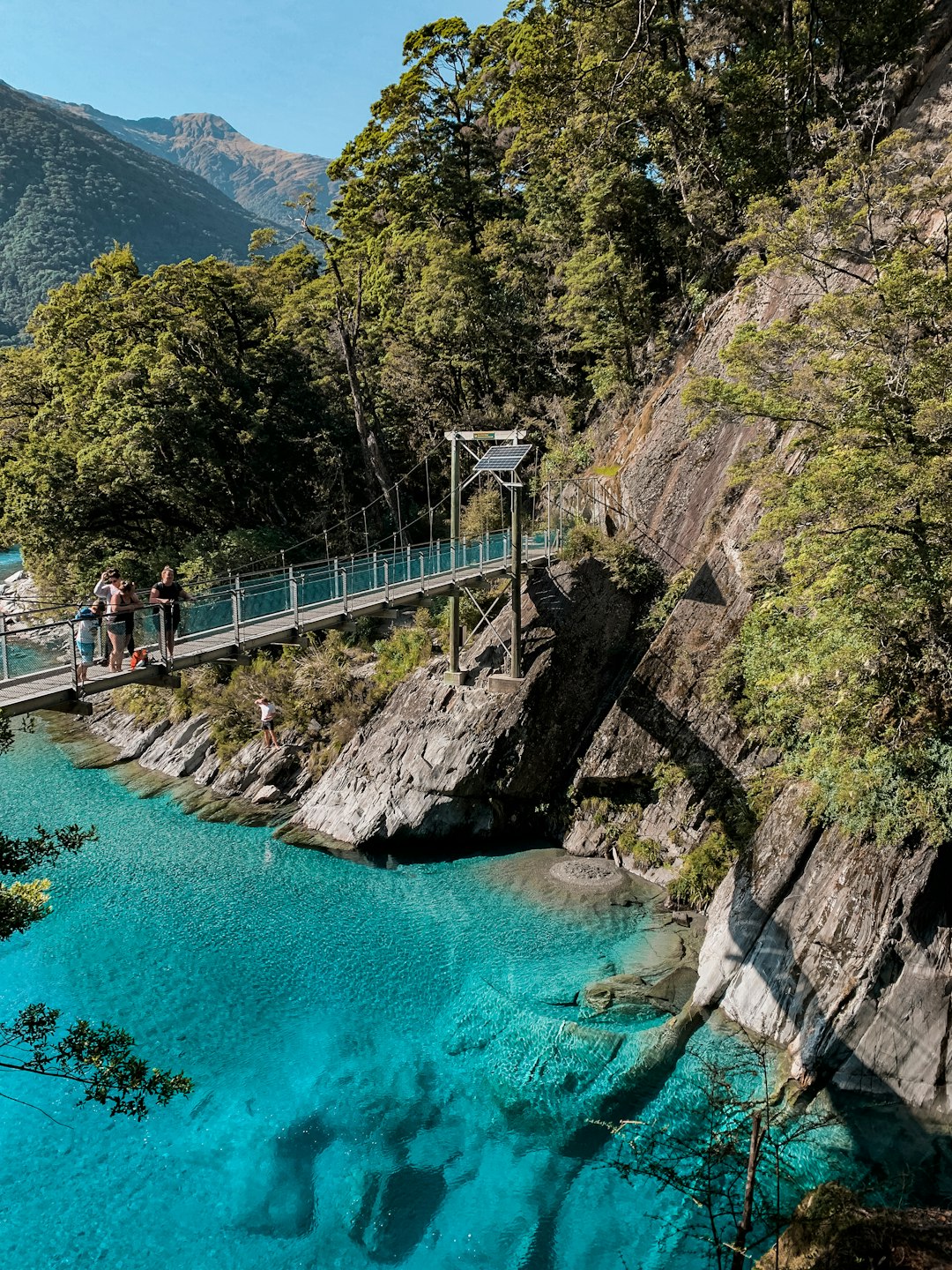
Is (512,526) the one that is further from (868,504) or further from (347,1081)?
(347,1081)


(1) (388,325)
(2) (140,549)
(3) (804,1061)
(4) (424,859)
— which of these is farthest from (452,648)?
(1) (388,325)

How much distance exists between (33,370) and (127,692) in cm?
1065

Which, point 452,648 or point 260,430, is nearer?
point 452,648

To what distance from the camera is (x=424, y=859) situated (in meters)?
12.1

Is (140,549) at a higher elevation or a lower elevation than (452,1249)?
higher

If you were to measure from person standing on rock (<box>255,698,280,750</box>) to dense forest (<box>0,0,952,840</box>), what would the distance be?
405 centimetres

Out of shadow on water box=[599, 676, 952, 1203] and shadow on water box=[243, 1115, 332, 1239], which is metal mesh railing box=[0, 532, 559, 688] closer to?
shadow on water box=[243, 1115, 332, 1239]

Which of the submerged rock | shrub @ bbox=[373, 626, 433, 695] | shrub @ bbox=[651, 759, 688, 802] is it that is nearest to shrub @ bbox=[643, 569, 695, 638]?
shrub @ bbox=[651, 759, 688, 802]

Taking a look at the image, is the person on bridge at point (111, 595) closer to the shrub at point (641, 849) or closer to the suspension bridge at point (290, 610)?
the suspension bridge at point (290, 610)

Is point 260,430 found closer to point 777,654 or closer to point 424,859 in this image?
point 424,859

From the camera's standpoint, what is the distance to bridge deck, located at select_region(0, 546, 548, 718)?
736 centimetres

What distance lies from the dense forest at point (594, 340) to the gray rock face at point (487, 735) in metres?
2.68

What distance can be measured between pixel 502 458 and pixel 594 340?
722 cm

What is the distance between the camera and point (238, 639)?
29.8 feet
